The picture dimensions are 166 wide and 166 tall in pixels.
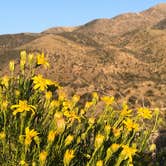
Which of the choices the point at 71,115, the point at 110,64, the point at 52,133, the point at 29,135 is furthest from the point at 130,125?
the point at 110,64

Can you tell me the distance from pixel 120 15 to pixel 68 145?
76.7 meters

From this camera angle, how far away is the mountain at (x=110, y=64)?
20.0 m

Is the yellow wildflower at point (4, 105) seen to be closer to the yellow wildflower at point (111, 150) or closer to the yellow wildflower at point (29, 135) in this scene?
the yellow wildflower at point (29, 135)

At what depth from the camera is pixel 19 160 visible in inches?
175

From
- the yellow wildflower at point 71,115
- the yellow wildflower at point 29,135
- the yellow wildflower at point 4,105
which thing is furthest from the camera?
the yellow wildflower at point 71,115

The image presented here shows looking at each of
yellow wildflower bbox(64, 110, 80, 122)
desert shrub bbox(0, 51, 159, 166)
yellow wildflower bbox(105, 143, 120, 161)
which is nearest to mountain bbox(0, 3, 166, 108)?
desert shrub bbox(0, 51, 159, 166)

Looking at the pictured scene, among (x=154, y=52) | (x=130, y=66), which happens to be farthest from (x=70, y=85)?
(x=154, y=52)

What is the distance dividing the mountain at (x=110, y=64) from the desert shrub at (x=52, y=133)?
1019 cm

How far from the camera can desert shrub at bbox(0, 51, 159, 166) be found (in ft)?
13.9

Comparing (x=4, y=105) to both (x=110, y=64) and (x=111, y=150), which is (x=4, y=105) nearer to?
(x=111, y=150)

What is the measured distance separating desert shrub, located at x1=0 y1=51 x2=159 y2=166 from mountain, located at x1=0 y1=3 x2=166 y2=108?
33.4ft

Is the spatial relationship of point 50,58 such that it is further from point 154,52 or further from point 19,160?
point 19,160

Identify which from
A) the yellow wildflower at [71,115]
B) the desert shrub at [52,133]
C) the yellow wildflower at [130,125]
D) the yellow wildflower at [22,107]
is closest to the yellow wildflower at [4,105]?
the desert shrub at [52,133]

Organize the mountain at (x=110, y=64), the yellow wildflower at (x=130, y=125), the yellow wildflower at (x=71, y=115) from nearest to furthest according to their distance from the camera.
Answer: the yellow wildflower at (x=71, y=115) < the yellow wildflower at (x=130, y=125) < the mountain at (x=110, y=64)
